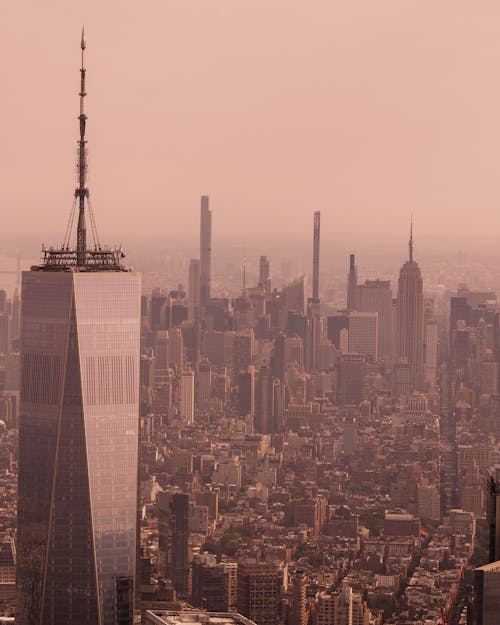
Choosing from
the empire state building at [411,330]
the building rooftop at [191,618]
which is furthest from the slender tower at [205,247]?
the building rooftop at [191,618]

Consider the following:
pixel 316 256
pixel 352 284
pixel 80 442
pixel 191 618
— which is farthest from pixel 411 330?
pixel 80 442

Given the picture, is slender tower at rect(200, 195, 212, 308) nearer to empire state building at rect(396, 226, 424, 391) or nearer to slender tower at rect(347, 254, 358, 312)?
slender tower at rect(347, 254, 358, 312)

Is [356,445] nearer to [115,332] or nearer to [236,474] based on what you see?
[236,474]

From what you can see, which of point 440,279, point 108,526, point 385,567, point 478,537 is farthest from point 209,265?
point 478,537

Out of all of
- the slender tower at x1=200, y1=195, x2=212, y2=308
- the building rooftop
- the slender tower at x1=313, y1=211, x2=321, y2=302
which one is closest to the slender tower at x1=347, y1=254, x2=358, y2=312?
the slender tower at x1=313, y1=211, x2=321, y2=302

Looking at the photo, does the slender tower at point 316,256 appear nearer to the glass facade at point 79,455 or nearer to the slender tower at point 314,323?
the slender tower at point 314,323

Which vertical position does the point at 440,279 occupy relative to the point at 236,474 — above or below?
above

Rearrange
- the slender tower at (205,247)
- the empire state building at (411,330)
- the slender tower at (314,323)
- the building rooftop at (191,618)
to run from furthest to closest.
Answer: the empire state building at (411,330) < the slender tower at (314,323) < the slender tower at (205,247) < the building rooftop at (191,618)
